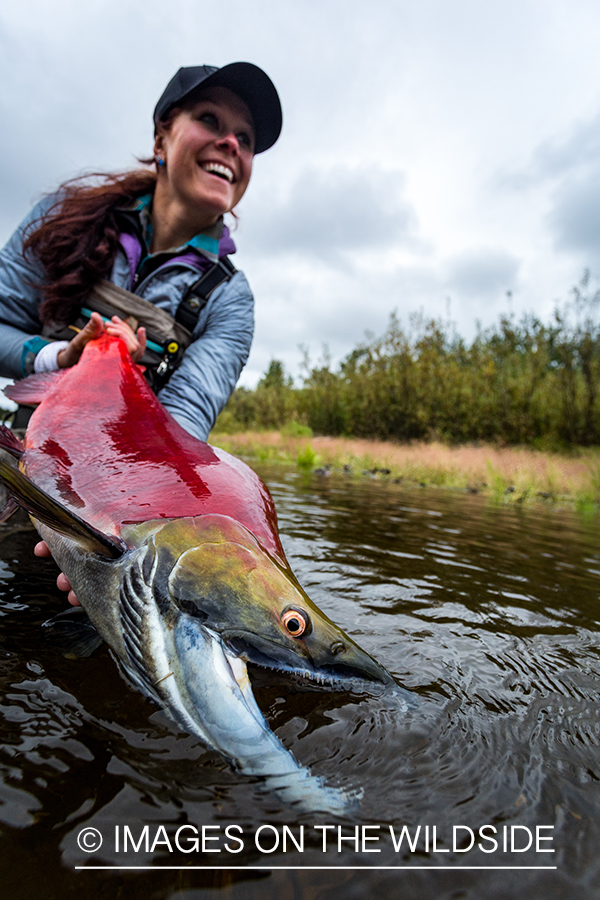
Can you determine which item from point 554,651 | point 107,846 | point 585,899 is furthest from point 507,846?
point 554,651

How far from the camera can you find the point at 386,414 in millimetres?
19906

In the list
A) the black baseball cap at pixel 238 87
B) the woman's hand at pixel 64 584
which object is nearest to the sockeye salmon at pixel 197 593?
the woman's hand at pixel 64 584

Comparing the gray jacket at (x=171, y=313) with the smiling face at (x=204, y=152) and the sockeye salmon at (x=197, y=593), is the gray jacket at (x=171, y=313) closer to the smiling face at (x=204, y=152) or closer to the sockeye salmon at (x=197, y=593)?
the smiling face at (x=204, y=152)

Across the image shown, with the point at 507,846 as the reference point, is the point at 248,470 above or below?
above

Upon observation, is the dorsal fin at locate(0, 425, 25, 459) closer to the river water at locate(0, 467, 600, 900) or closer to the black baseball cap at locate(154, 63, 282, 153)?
the river water at locate(0, 467, 600, 900)

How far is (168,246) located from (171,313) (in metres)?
0.43

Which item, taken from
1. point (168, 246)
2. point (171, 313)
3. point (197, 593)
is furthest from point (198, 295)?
point (197, 593)

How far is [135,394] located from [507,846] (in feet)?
5.37

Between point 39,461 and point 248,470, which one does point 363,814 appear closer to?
point 248,470

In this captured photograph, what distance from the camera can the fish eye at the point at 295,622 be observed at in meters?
1.00

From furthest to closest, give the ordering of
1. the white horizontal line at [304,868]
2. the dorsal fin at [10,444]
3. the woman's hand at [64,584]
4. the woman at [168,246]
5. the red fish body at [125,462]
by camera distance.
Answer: the woman at [168,246] < the dorsal fin at [10,444] < the woman's hand at [64,584] < the red fish body at [125,462] < the white horizontal line at [304,868]

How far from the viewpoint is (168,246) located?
116 inches

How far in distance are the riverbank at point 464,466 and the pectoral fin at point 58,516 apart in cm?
783

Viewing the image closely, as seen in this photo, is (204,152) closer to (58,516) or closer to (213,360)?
(213,360)
